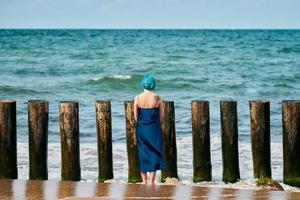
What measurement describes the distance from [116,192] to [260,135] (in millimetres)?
2610

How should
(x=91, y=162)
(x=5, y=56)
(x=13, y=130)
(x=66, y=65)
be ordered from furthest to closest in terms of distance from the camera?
1. (x=5, y=56)
2. (x=66, y=65)
3. (x=91, y=162)
4. (x=13, y=130)

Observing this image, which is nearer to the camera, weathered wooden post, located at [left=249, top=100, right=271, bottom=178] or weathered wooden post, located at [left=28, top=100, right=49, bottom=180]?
weathered wooden post, located at [left=28, top=100, right=49, bottom=180]

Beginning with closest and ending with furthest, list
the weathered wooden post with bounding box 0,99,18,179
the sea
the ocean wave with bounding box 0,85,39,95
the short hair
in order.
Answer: the short hair → the weathered wooden post with bounding box 0,99,18,179 → the sea → the ocean wave with bounding box 0,85,39,95

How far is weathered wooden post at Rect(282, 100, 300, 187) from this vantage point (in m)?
9.79

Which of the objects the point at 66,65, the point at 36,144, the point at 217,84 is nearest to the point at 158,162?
the point at 36,144

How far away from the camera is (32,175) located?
32.3ft

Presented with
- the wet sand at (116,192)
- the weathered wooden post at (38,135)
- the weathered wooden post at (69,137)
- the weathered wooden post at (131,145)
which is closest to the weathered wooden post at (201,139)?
the weathered wooden post at (131,145)

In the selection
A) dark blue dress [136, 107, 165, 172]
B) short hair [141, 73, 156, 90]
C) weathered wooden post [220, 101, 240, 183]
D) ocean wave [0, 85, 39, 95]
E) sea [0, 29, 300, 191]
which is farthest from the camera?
ocean wave [0, 85, 39, 95]

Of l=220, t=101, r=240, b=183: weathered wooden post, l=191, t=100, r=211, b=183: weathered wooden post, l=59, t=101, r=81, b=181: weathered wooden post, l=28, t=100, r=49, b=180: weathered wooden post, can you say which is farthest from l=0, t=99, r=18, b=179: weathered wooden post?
l=220, t=101, r=240, b=183: weathered wooden post

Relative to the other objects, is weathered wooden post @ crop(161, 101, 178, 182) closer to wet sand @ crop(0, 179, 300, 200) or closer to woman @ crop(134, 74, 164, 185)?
woman @ crop(134, 74, 164, 185)

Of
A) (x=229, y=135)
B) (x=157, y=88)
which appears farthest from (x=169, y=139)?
(x=157, y=88)

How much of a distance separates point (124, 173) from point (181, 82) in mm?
17730

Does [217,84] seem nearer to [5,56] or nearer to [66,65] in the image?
[66,65]

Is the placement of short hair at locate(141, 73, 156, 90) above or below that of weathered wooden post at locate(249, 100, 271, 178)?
above
